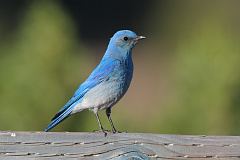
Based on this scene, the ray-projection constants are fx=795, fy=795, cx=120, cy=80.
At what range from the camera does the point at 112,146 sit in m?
2.78

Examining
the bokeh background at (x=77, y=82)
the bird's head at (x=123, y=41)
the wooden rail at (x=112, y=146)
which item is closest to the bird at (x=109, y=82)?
the bird's head at (x=123, y=41)

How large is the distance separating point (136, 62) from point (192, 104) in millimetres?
6317

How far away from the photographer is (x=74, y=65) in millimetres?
5688

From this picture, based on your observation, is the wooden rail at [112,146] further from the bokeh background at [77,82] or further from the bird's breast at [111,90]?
the bokeh background at [77,82]

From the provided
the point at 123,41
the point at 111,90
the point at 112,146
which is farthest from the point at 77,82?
the point at 112,146

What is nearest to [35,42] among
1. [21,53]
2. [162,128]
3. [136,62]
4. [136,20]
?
[21,53]

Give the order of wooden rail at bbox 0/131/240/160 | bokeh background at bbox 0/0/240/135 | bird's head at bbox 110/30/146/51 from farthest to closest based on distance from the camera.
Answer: bokeh background at bbox 0/0/240/135, bird's head at bbox 110/30/146/51, wooden rail at bbox 0/131/240/160

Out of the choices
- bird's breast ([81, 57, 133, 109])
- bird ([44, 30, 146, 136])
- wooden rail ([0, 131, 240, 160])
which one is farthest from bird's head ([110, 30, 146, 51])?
wooden rail ([0, 131, 240, 160])

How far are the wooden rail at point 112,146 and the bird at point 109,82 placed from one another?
1.58 metres

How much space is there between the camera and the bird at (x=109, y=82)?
4543mm

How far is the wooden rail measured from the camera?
8.77 feet

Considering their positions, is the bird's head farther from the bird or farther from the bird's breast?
the bird's breast

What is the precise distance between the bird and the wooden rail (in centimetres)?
158

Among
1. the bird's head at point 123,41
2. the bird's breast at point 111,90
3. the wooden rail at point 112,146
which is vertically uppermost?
the bird's head at point 123,41
